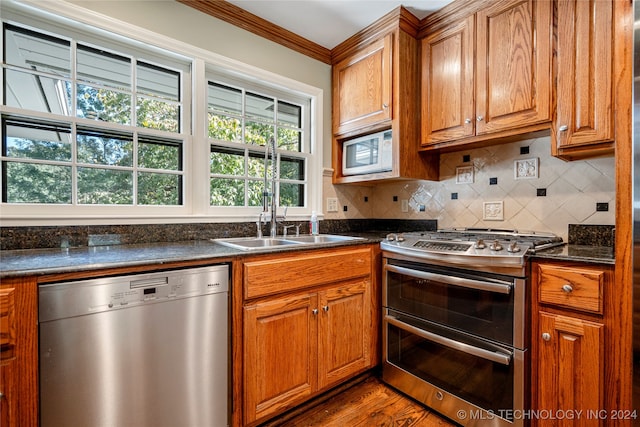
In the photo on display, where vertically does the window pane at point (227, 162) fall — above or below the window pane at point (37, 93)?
below

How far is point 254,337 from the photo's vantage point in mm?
1384

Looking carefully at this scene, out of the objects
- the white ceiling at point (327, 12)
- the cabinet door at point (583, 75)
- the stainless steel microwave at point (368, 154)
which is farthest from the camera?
the stainless steel microwave at point (368, 154)

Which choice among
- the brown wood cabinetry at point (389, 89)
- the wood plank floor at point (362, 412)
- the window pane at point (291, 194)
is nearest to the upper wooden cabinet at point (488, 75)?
the brown wood cabinetry at point (389, 89)

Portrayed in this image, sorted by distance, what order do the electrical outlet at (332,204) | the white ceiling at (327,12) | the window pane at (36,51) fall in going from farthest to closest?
the electrical outlet at (332,204)
the white ceiling at (327,12)
the window pane at (36,51)

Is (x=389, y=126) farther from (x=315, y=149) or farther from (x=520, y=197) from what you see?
(x=520, y=197)

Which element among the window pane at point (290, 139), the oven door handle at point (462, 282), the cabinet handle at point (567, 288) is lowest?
the oven door handle at point (462, 282)

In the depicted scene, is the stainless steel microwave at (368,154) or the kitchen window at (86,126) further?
the stainless steel microwave at (368,154)

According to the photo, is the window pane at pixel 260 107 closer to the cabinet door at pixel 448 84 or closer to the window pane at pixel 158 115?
the window pane at pixel 158 115

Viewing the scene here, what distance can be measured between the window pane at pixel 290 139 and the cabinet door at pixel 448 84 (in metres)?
0.96

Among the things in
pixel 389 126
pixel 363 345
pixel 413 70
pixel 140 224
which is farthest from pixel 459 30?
pixel 140 224

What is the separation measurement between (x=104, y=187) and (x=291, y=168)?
123 cm

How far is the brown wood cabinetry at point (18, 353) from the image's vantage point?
0.89 metres

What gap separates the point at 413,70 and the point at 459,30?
1.11ft

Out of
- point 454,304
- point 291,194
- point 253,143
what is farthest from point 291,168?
point 454,304
